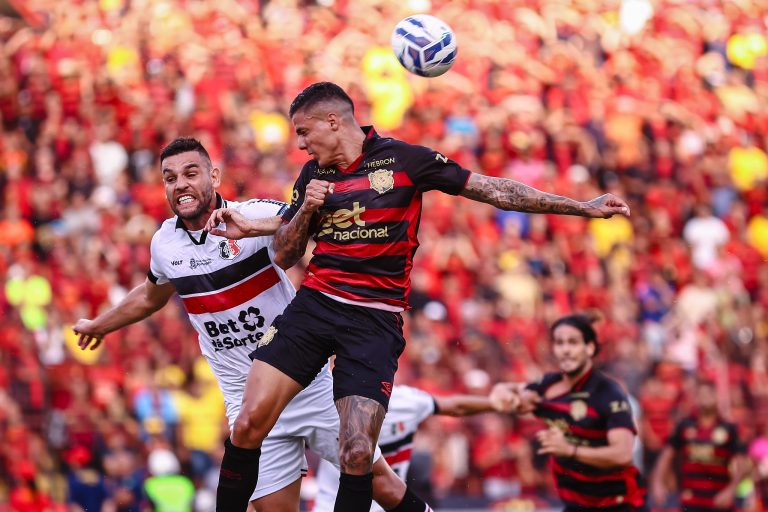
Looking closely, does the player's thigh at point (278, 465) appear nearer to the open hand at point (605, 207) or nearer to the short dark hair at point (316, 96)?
the short dark hair at point (316, 96)

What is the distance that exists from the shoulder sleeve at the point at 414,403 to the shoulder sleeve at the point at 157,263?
217 cm

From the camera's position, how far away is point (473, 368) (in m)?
14.9

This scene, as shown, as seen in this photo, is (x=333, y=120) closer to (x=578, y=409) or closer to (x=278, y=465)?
(x=278, y=465)

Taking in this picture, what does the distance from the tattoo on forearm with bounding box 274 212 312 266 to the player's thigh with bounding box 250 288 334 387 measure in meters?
0.25

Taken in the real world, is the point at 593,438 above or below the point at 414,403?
below

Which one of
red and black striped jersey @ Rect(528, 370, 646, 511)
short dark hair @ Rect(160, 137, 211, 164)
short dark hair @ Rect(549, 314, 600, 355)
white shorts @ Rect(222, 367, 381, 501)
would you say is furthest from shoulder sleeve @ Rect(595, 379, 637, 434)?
short dark hair @ Rect(160, 137, 211, 164)

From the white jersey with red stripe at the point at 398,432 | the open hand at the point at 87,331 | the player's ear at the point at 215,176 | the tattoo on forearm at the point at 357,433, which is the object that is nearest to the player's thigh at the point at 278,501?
the white jersey with red stripe at the point at 398,432

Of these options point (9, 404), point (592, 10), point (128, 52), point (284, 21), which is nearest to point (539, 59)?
point (592, 10)

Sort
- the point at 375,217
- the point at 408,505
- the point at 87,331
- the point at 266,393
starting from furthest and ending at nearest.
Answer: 1. the point at 87,331
2. the point at 408,505
3. the point at 375,217
4. the point at 266,393

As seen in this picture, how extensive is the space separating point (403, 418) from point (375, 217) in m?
2.59

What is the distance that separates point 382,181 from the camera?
740cm

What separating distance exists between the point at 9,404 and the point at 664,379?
7.31 m

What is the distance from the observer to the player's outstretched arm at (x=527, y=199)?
7.27 metres

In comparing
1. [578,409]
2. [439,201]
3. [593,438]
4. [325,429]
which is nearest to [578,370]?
[578,409]
